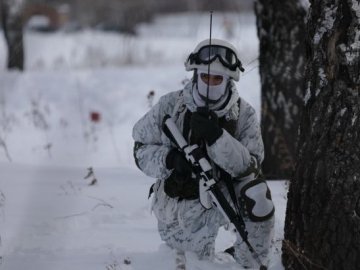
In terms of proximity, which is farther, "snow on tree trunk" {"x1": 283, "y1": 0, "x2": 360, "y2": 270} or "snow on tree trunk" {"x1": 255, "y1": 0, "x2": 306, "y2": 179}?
"snow on tree trunk" {"x1": 255, "y1": 0, "x2": 306, "y2": 179}

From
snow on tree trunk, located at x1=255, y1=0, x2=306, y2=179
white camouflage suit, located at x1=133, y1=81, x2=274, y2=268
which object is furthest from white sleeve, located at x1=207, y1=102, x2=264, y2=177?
snow on tree trunk, located at x1=255, y1=0, x2=306, y2=179

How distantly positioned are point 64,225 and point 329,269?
175cm

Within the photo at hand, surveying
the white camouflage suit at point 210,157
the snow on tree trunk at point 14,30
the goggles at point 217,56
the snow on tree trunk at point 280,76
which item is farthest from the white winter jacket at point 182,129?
the snow on tree trunk at point 14,30

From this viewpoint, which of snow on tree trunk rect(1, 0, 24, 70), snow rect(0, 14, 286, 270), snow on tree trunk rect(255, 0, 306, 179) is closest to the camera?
snow rect(0, 14, 286, 270)

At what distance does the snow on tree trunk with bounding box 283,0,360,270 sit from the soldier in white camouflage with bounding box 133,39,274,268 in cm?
26

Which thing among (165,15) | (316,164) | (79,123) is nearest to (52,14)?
(165,15)

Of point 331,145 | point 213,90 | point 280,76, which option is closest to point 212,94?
point 213,90

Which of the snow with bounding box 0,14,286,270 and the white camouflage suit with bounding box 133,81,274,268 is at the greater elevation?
the white camouflage suit with bounding box 133,81,274,268

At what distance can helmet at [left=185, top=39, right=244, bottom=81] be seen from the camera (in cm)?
285

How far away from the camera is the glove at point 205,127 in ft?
8.96

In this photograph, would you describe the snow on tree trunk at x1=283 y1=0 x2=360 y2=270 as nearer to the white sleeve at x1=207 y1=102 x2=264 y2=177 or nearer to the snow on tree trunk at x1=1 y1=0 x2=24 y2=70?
the white sleeve at x1=207 y1=102 x2=264 y2=177

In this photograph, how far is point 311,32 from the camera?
8.73 ft

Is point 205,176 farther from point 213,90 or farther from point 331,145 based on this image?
point 331,145

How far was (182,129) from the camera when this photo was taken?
2.96 meters
